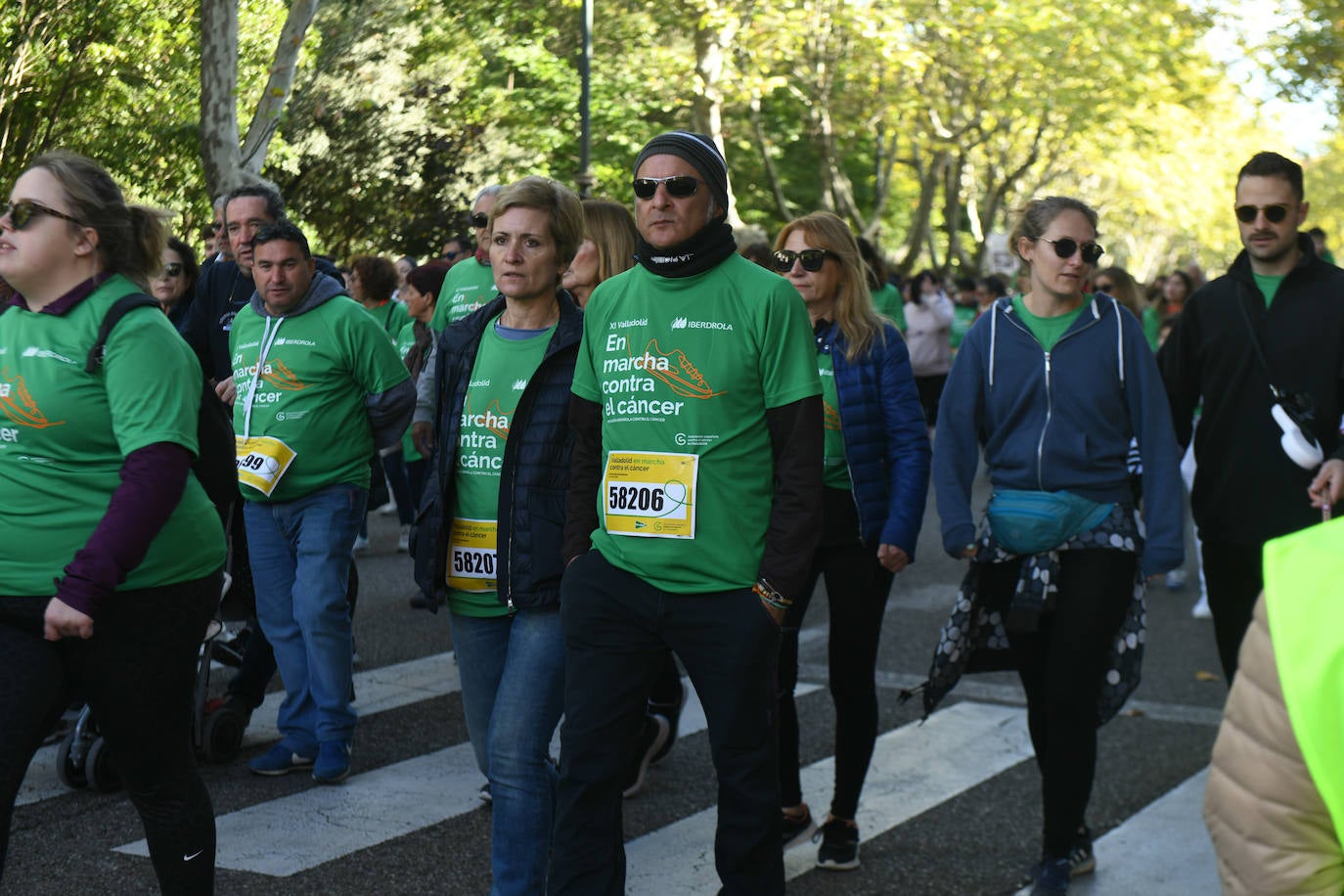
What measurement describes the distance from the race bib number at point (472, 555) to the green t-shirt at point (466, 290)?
2987 millimetres

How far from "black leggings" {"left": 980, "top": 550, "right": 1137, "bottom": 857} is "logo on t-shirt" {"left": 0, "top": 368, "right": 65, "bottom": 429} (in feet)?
9.13

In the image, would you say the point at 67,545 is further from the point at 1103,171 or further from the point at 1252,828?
the point at 1103,171

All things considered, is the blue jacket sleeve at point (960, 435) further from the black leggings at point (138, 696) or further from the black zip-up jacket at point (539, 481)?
the black leggings at point (138, 696)

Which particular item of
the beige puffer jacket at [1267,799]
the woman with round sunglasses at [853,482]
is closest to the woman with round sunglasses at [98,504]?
the woman with round sunglasses at [853,482]

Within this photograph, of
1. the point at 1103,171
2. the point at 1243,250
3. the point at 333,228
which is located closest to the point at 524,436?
the point at 1243,250

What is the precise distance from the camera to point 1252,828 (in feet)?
4.81

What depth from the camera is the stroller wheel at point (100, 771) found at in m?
5.48

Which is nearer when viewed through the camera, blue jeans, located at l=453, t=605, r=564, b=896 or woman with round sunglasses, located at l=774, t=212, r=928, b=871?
blue jeans, located at l=453, t=605, r=564, b=896

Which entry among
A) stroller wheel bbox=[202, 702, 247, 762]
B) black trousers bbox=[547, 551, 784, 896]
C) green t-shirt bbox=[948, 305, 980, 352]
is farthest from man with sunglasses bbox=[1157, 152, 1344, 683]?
green t-shirt bbox=[948, 305, 980, 352]

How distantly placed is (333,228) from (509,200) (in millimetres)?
9950

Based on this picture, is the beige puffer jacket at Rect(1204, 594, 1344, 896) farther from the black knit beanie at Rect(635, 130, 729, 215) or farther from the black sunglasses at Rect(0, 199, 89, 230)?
the black sunglasses at Rect(0, 199, 89, 230)

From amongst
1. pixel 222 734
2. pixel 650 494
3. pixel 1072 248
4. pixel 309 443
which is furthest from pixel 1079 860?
pixel 222 734

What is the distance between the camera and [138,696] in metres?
3.36

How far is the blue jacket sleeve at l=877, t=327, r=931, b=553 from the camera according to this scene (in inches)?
185
